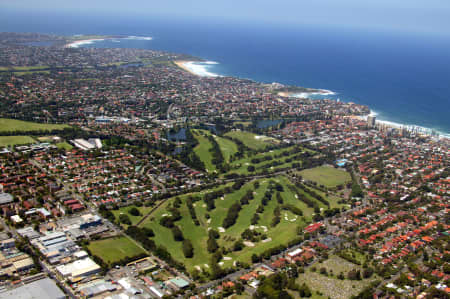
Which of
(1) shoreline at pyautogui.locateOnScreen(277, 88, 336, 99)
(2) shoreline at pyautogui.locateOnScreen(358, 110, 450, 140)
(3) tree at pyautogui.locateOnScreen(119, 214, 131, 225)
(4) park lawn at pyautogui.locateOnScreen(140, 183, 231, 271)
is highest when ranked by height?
(1) shoreline at pyautogui.locateOnScreen(277, 88, 336, 99)

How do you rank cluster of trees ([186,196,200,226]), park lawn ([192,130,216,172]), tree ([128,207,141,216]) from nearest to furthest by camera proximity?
cluster of trees ([186,196,200,226]) → tree ([128,207,141,216]) → park lawn ([192,130,216,172])

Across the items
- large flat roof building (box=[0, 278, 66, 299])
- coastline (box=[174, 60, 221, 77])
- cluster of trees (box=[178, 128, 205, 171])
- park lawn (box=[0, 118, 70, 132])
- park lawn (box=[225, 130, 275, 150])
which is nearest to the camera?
large flat roof building (box=[0, 278, 66, 299])

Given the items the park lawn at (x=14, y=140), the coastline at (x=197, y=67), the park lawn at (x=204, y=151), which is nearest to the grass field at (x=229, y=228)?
the park lawn at (x=204, y=151)

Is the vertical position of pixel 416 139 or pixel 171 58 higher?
pixel 171 58

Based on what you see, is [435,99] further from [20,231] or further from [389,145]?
[20,231]

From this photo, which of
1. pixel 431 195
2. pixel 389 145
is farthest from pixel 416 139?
pixel 431 195

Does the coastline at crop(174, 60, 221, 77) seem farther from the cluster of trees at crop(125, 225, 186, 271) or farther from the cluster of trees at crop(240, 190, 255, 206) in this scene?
the cluster of trees at crop(125, 225, 186, 271)

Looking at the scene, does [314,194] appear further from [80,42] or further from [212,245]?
[80,42]

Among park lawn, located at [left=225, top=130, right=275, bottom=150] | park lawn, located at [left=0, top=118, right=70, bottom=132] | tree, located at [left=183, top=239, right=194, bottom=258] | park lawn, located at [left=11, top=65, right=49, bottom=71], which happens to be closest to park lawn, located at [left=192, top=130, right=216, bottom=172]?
park lawn, located at [left=225, top=130, right=275, bottom=150]
